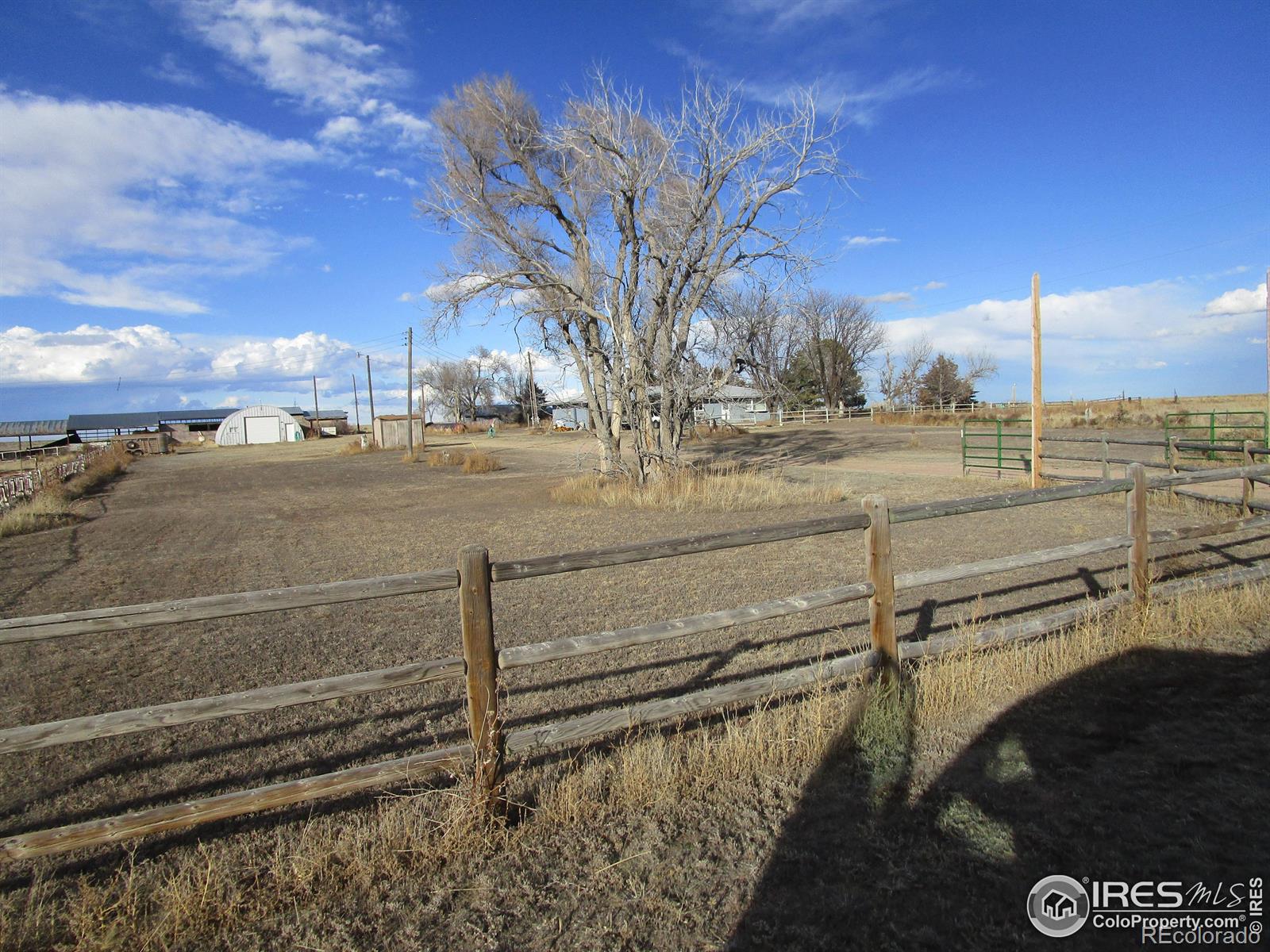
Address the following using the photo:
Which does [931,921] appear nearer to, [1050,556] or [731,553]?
[1050,556]

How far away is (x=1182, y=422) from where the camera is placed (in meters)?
31.6

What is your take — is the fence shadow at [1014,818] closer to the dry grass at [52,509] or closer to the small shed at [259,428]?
the dry grass at [52,509]

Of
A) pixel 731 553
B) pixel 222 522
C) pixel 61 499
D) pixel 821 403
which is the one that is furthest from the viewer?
pixel 821 403

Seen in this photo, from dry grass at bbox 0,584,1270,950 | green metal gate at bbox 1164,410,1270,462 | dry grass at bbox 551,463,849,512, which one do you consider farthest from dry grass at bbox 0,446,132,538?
green metal gate at bbox 1164,410,1270,462

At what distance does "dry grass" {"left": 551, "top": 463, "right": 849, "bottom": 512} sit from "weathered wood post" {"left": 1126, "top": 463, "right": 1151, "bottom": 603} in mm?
9814

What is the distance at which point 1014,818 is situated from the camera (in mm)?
3240

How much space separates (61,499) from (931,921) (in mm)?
24209

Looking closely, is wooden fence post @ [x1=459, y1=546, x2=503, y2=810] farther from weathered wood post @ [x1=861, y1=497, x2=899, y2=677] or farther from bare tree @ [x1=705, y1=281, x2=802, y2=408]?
bare tree @ [x1=705, y1=281, x2=802, y2=408]

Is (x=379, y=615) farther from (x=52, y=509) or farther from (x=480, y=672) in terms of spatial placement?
(x=52, y=509)

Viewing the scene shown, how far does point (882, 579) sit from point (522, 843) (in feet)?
7.68

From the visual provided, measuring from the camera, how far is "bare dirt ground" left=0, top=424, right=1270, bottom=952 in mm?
4363

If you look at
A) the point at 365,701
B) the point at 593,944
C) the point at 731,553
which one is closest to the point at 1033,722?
the point at 593,944

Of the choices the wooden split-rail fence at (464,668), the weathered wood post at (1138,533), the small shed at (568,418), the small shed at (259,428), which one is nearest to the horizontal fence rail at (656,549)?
the wooden split-rail fence at (464,668)

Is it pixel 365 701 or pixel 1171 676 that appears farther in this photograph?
pixel 365 701
